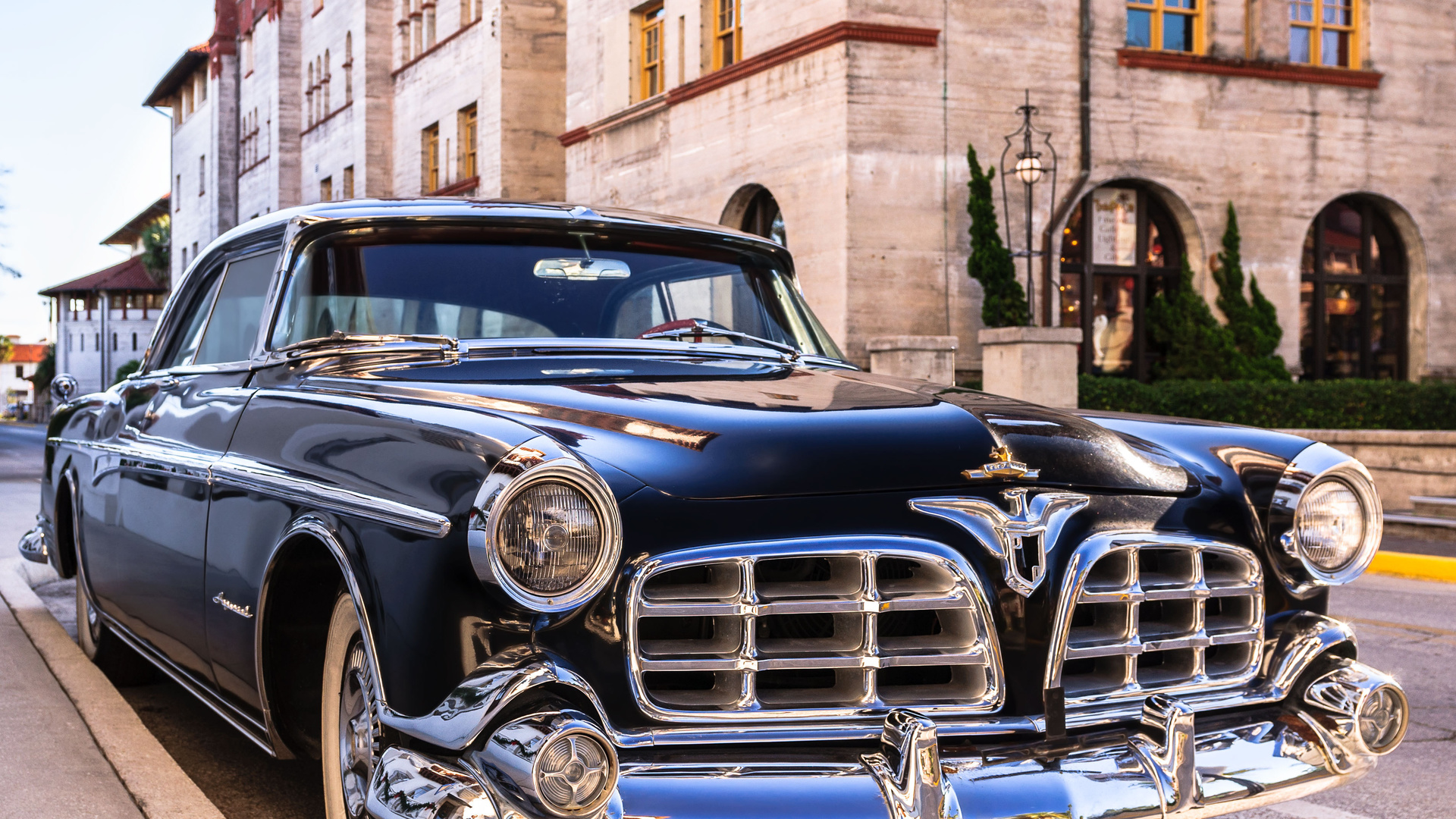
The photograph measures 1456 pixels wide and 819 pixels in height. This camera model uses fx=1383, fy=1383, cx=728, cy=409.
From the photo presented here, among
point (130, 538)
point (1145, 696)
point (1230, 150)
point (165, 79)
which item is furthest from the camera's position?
point (165, 79)

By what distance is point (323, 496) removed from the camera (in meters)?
2.97

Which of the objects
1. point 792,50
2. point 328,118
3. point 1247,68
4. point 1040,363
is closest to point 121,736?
point 1040,363

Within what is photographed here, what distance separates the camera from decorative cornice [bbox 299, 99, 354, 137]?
37219 mm

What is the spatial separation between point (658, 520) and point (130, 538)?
2769 mm

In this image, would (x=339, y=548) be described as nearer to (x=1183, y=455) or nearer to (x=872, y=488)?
(x=872, y=488)

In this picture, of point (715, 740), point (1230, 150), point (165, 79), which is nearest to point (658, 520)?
point (715, 740)

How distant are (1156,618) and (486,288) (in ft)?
6.58

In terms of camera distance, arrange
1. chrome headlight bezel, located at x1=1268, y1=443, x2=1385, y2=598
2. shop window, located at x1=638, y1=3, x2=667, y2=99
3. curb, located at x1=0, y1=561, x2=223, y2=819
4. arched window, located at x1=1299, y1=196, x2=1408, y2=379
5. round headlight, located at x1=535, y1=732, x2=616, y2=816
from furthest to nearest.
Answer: shop window, located at x1=638, y1=3, x2=667, y2=99 → arched window, located at x1=1299, y1=196, x2=1408, y2=379 → curb, located at x1=0, y1=561, x2=223, y2=819 → chrome headlight bezel, located at x1=1268, y1=443, x2=1385, y2=598 → round headlight, located at x1=535, y1=732, x2=616, y2=816

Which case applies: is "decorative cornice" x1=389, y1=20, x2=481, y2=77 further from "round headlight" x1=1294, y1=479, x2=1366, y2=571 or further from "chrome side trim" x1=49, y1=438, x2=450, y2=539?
"round headlight" x1=1294, y1=479, x2=1366, y2=571

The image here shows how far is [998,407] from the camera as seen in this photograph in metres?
3.04

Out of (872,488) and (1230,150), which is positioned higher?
(1230,150)

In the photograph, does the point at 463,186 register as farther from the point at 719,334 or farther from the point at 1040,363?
the point at 719,334

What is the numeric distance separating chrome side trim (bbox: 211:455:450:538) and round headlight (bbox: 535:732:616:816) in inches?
18.3

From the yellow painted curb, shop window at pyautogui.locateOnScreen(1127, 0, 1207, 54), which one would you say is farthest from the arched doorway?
the yellow painted curb
